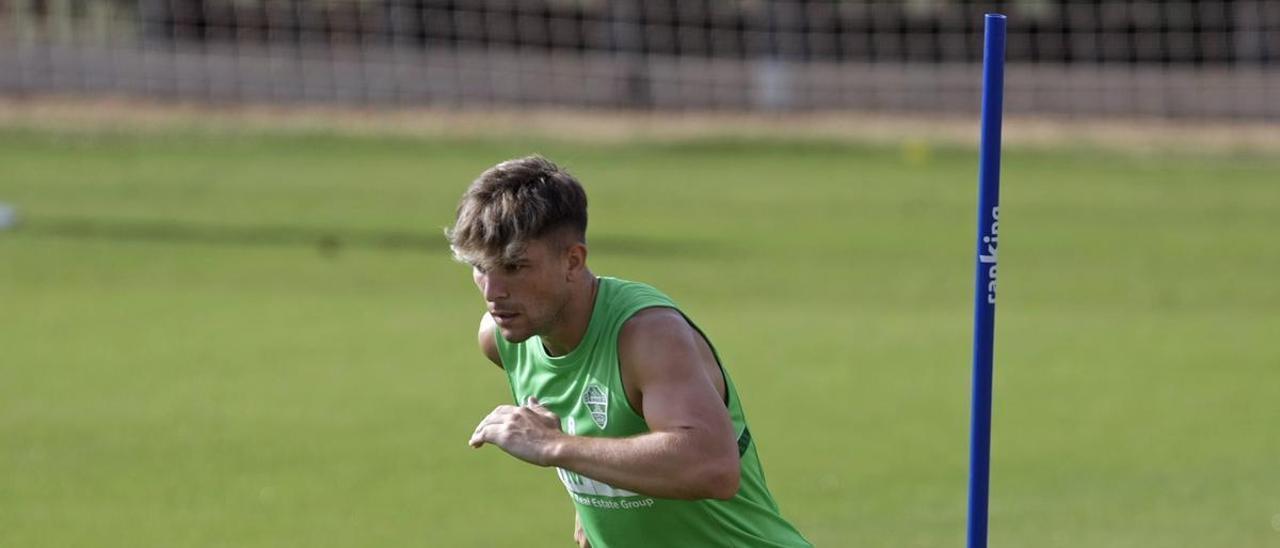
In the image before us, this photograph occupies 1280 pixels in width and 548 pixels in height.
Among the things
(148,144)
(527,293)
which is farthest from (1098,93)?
(527,293)

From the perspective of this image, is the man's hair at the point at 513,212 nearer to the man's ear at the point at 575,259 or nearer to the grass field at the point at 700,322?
the man's ear at the point at 575,259

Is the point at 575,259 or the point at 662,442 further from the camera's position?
the point at 575,259

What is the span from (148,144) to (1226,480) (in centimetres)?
1845

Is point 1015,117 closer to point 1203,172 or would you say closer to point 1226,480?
point 1203,172

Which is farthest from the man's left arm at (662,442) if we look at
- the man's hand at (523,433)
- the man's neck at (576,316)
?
the man's neck at (576,316)

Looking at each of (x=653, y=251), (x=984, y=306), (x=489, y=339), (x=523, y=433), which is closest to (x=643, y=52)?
(x=653, y=251)

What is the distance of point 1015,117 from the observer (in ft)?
91.9

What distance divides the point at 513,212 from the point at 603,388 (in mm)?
510

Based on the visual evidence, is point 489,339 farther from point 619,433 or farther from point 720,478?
point 720,478

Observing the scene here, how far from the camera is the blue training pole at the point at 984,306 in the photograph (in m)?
5.52

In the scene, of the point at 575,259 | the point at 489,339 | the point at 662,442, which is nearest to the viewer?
the point at 662,442

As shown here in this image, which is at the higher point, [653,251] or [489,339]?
[489,339]

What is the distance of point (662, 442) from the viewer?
4906mm

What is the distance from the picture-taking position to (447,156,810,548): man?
493 cm
